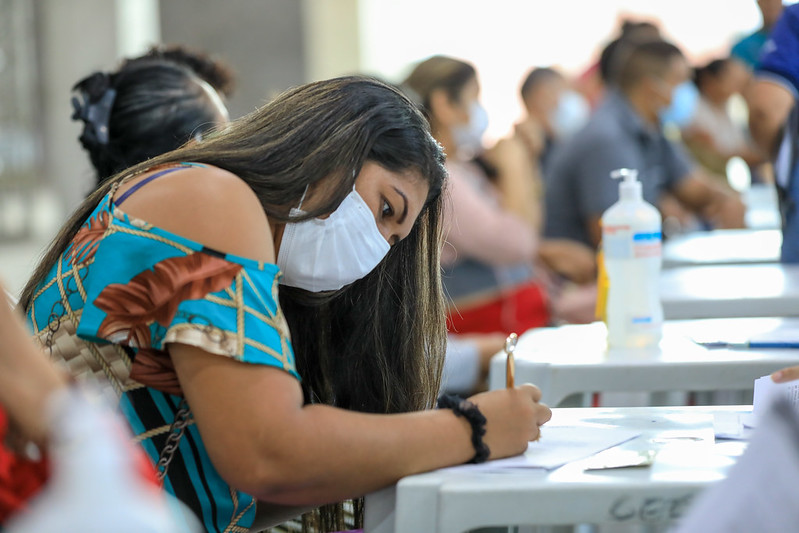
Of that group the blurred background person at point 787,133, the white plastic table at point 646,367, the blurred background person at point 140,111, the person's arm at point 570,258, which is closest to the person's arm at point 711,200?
the person's arm at point 570,258

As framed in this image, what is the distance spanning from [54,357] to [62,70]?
210 inches

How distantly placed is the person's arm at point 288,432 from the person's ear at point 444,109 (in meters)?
2.51

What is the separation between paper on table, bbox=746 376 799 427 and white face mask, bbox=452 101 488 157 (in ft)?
8.10

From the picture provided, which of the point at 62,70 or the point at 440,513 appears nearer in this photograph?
the point at 440,513

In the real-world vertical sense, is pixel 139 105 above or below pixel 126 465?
above

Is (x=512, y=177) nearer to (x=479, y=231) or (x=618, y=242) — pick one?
(x=479, y=231)

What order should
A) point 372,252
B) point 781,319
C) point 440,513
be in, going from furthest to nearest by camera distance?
point 781,319 < point 372,252 < point 440,513

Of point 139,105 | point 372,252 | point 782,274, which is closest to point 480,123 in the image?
point 782,274

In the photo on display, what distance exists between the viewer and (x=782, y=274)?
2570 millimetres

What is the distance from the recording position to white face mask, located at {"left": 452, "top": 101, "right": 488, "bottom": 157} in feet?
12.3

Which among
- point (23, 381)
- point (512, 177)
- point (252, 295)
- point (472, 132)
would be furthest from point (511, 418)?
point (512, 177)

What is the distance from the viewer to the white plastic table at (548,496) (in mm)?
998

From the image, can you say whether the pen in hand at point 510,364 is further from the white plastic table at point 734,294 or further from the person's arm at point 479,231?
the person's arm at point 479,231

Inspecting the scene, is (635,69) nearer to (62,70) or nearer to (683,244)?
(683,244)
